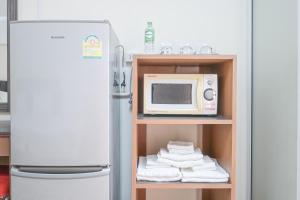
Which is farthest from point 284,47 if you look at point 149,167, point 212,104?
point 149,167

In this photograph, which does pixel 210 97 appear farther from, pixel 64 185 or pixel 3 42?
pixel 3 42

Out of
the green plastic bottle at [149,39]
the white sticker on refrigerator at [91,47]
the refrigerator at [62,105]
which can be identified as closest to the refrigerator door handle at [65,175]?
the refrigerator at [62,105]

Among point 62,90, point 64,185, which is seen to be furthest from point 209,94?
point 64,185

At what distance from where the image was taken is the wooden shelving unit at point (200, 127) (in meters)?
1.45

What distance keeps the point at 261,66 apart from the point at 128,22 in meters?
0.98

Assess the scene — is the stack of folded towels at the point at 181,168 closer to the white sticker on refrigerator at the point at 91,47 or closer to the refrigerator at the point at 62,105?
the refrigerator at the point at 62,105

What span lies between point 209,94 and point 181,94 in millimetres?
160

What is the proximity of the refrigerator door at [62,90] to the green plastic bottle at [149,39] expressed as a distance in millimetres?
481

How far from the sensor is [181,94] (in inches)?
63.6

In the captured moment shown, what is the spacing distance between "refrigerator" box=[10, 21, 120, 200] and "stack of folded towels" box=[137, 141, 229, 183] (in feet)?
0.81

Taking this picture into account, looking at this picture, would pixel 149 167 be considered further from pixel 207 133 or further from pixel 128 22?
pixel 128 22

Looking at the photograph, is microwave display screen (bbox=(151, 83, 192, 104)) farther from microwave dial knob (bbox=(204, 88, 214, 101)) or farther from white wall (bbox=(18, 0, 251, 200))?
white wall (bbox=(18, 0, 251, 200))

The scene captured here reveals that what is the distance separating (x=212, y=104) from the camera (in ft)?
5.13

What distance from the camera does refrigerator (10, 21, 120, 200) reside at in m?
1.42
